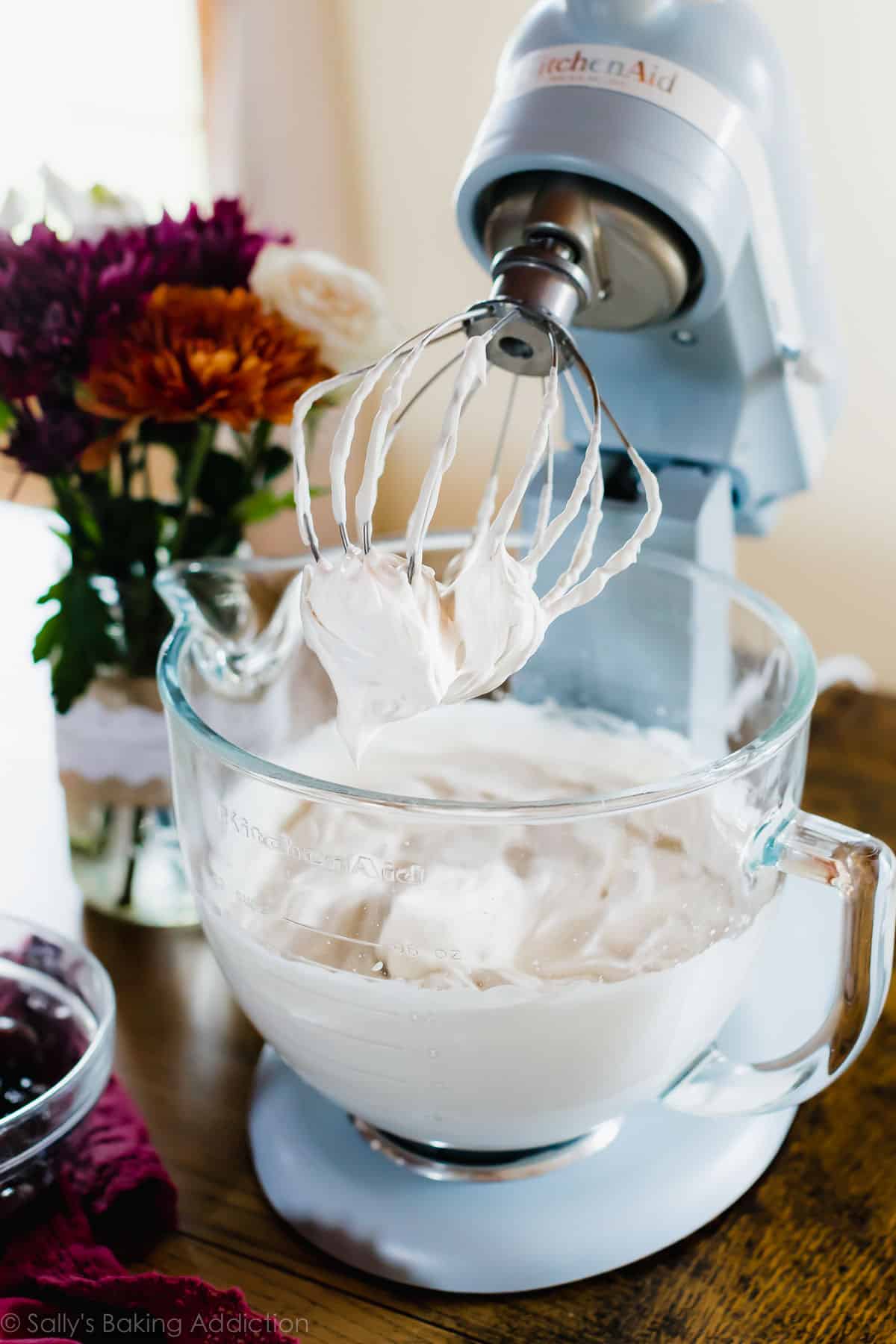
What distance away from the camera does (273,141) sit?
121 cm

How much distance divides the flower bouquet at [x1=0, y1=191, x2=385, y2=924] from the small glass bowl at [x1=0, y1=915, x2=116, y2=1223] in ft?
0.29

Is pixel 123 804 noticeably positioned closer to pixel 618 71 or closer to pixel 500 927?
pixel 500 927

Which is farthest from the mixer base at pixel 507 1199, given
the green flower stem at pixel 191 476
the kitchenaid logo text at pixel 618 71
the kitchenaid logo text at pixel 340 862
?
the kitchenaid logo text at pixel 618 71

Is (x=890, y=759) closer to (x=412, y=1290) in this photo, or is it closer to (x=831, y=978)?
(x=831, y=978)

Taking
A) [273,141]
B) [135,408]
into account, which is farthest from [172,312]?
[273,141]

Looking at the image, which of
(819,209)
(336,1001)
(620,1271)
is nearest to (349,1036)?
(336,1001)

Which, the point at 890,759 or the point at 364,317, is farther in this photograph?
the point at 890,759

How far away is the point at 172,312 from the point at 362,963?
0.27 m

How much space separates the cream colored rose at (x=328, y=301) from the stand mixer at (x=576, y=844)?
8 cm

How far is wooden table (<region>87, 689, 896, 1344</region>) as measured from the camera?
38 centimetres

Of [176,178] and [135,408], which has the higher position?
[176,178]

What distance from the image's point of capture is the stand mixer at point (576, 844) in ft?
→ 1.17

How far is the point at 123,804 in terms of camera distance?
1.84ft

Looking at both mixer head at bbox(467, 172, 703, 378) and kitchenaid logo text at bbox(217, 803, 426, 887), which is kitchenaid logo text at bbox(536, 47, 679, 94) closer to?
mixer head at bbox(467, 172, 703, 378)
